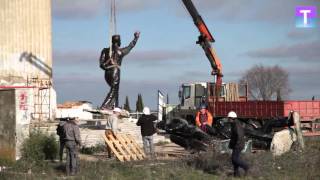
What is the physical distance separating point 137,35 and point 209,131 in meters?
6.88

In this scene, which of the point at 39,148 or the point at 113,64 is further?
the point at 113,64

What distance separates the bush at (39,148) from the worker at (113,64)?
7.63 metres

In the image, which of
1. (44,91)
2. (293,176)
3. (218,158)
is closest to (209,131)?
(218,158)

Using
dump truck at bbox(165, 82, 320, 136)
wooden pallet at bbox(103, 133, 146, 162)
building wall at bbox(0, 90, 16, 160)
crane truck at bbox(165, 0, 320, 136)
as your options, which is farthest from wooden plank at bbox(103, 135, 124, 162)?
crane truck at bbox(165, 0, 320, 136)

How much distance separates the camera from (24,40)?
29672 mm

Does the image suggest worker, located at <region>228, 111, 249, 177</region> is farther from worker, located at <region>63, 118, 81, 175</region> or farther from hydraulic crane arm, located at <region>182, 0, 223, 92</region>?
hydraulic crane arm, located at <region>182, 0, 223, 92</region>

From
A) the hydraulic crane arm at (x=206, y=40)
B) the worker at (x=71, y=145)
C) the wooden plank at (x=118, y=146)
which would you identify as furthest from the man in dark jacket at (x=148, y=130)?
the hydraulic crane arm at (x=206, y=40)

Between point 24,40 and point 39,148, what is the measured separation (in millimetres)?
13397

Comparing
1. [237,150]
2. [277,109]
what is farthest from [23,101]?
[277,109]

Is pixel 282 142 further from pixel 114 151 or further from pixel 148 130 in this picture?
pixel 114 151

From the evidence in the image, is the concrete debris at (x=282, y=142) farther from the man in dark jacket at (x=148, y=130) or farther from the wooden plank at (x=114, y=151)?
the wooden plank at (x=114, y=151)

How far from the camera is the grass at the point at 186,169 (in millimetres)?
14492

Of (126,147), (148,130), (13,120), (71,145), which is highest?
(13,120)

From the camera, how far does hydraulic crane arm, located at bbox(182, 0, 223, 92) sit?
108 feet
